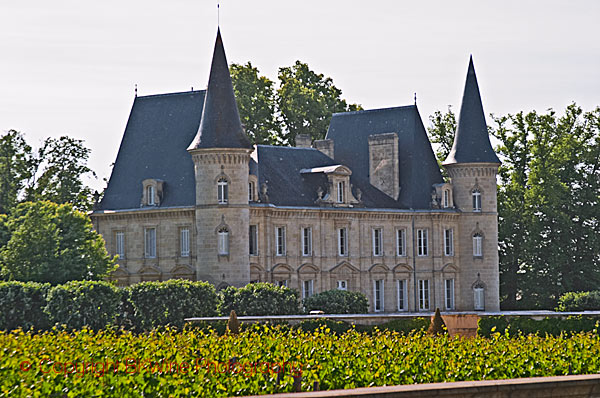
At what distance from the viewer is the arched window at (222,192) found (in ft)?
220

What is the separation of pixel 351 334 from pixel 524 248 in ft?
163

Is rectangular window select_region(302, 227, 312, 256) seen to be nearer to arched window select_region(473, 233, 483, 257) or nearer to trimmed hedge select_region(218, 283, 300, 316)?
trimmed hedge select_region(218, 283, 300, 316)

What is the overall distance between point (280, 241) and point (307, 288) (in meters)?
3.19

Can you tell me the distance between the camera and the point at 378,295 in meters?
76.6

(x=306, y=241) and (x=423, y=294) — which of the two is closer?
(x=306, y=241)

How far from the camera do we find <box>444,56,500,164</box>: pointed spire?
79.2 metres

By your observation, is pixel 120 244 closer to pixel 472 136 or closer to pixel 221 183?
pixel 221 183

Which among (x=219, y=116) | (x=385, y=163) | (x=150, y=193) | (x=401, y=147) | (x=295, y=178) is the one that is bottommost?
(x=150, y=193)

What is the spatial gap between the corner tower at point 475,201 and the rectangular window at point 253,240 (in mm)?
15363

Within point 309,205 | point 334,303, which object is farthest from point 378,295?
point 334,303

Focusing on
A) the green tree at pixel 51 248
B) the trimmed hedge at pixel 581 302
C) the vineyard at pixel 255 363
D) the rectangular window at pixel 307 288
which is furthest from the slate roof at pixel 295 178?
the vineyard at pixel 255 363

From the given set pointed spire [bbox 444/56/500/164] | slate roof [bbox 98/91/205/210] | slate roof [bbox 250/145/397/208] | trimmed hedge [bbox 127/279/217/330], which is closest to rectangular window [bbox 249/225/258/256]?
slate roof [bbox 250/145/397/208]

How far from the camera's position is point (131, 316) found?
5994 centimetres

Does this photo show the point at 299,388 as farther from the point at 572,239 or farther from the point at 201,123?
the point at 572,239
